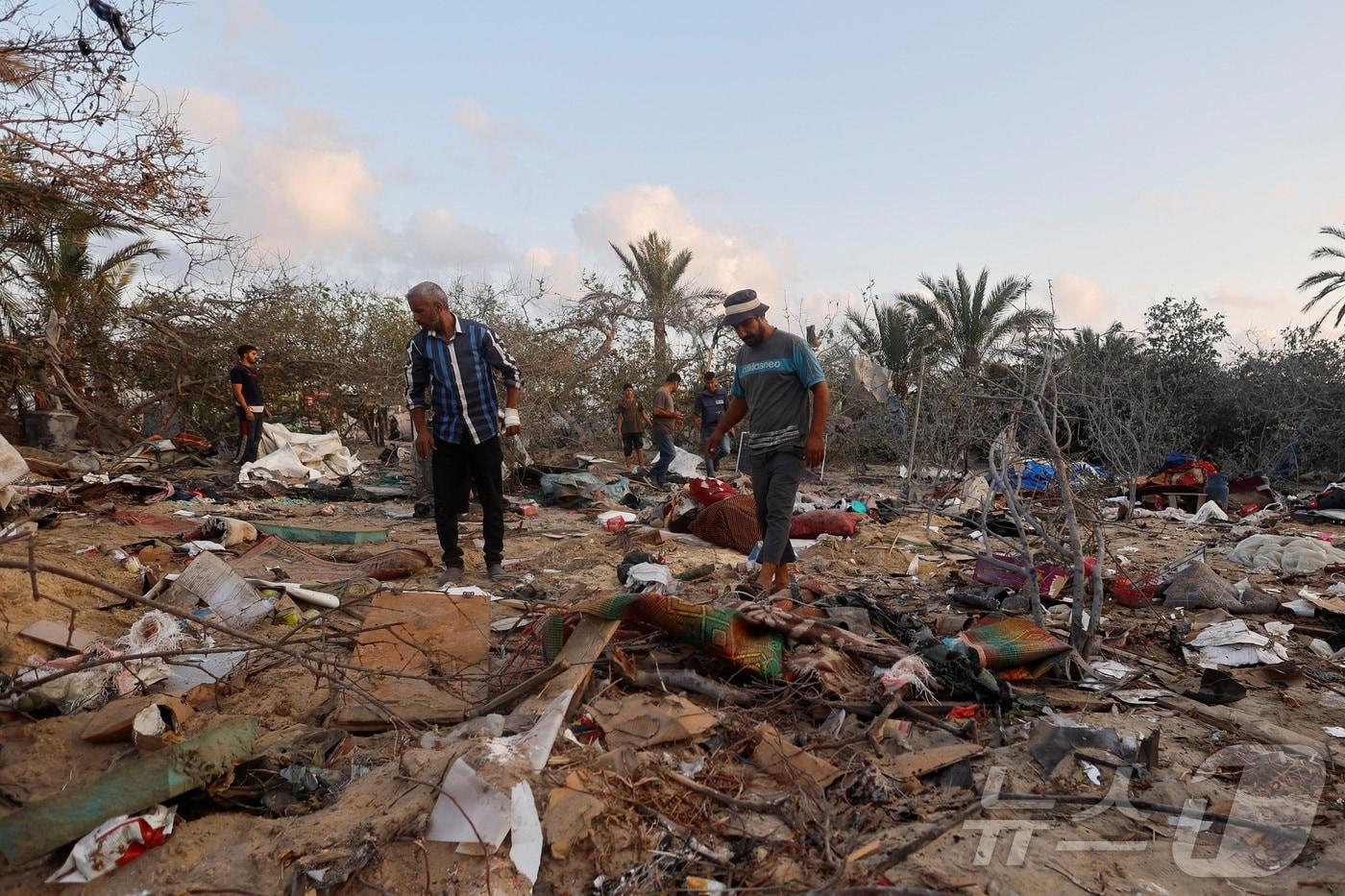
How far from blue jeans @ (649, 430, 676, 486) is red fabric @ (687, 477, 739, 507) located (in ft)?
10.5

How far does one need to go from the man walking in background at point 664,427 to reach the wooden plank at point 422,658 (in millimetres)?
6551

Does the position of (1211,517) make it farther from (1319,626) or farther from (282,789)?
(282,789)

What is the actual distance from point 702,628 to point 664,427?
737 cm

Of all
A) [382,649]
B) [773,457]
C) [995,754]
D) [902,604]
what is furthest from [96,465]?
[995,754]

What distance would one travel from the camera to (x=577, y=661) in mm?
2619

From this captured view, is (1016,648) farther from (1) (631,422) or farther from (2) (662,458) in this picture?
(1) (631,422)

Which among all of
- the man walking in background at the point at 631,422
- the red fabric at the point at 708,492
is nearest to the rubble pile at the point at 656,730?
the red fabric at the point at 708,492

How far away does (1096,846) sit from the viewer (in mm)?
1876

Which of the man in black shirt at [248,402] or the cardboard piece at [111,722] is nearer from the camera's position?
the cardboard piece at [111,722]

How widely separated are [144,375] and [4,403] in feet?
5.42

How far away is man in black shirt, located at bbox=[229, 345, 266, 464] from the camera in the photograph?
867 cm

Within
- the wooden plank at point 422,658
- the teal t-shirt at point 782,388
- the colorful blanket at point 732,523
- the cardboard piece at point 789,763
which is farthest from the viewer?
the colorful blanket at point 732,523

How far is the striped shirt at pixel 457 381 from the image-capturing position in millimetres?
4320

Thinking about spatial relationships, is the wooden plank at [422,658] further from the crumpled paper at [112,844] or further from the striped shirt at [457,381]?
the striped shirt at [457,381]
